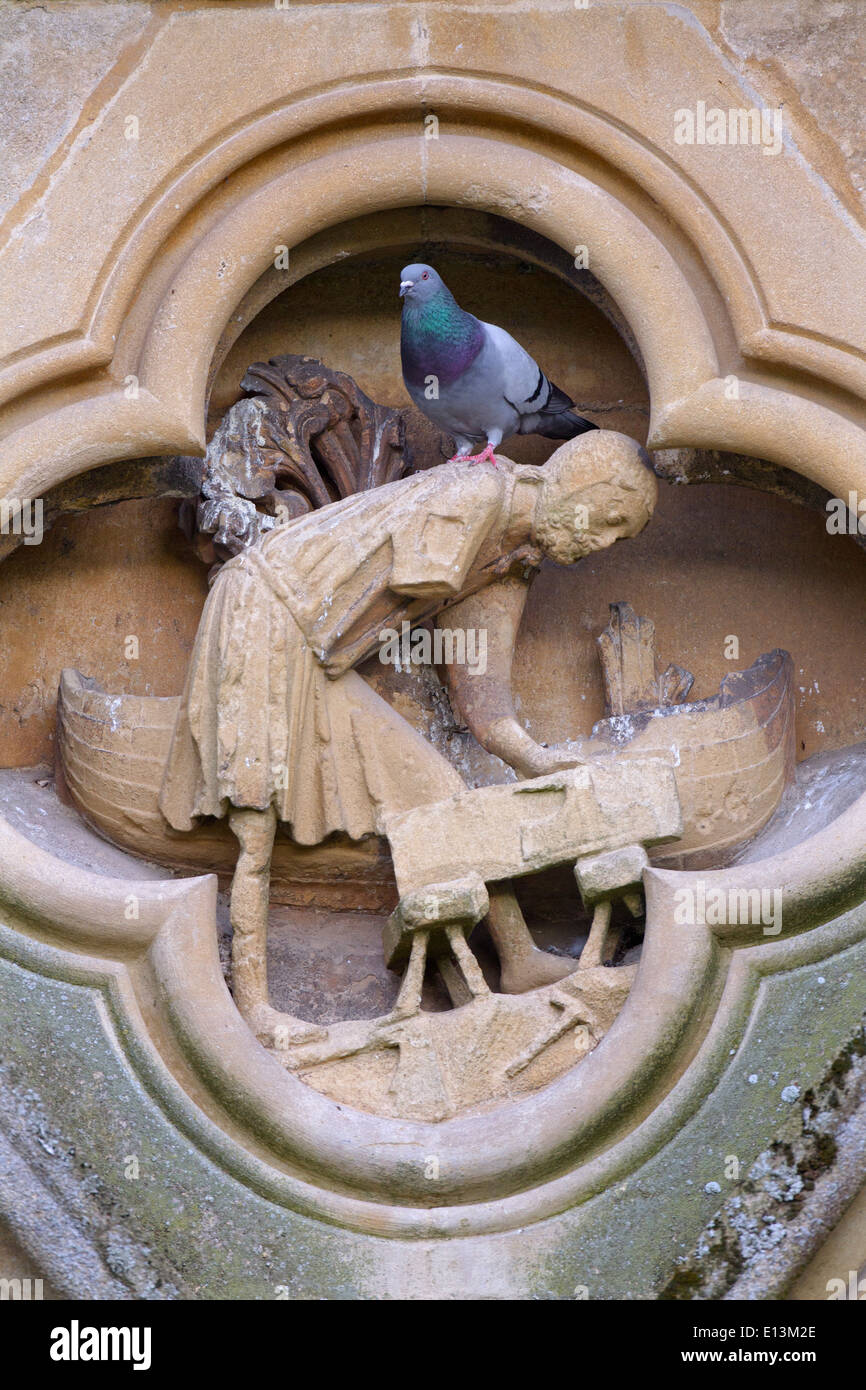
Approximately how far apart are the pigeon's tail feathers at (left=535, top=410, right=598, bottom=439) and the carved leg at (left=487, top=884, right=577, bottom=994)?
109cm

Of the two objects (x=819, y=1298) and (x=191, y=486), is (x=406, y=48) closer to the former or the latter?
(x=191, y=486)

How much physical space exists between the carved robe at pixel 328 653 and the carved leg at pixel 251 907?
53 mm

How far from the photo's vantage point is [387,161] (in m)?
4.84

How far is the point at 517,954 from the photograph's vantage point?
4609 mm

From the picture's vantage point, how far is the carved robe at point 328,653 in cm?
460

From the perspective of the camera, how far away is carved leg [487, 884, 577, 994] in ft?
15.1

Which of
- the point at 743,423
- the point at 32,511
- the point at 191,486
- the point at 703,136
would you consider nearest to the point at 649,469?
the point at 743,423

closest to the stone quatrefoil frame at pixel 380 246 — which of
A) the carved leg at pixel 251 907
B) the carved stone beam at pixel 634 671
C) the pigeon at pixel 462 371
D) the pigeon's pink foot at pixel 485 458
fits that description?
the carved leg at pixel 251 907

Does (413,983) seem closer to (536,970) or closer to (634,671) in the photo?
(536,970)

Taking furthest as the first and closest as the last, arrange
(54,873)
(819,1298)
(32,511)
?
1. (32,511)
2. (54,873)
3. (819,1298)

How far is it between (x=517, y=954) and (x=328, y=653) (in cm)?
76

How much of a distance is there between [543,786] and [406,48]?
1.69 metres

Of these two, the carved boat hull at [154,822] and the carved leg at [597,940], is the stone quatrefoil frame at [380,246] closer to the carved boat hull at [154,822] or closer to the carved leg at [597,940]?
the carved leg at [597,940]

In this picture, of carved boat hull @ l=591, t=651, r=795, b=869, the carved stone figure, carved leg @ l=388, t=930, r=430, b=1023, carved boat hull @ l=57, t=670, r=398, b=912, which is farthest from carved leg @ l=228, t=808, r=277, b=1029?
carved boat hull @ l=591, t=651, r=795, b=869
